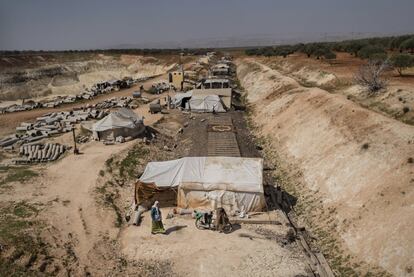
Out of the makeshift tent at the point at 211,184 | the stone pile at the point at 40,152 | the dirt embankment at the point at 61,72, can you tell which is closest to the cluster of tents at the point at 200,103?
the stone pile at the point at 40,152

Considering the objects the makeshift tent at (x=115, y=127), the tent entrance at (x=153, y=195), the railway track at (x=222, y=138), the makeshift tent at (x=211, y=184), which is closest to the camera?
the makeshift tent at (x=211, y=184)

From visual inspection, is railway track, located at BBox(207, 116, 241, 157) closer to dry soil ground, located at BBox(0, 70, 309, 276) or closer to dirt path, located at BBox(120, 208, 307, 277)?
dry soil ground, located at BBox(0, 70, 309, 276)

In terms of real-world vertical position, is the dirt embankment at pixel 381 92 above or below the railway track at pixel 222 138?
above

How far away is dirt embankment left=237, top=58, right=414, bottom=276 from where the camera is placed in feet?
39.9

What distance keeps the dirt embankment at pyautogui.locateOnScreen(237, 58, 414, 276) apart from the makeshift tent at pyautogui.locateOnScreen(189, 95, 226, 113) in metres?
9.74

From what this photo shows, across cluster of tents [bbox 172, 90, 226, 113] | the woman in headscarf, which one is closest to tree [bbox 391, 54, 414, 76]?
cluster of tents [bbox 172, 90, 226, 113]

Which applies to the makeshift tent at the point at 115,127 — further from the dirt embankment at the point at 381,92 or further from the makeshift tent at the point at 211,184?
the dirt embankment at the point at 381,92

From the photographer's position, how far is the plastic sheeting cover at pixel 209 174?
53.6 ft

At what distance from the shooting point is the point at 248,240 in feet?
46.5

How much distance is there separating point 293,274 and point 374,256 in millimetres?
2958

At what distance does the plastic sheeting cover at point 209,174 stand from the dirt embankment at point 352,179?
307 cm

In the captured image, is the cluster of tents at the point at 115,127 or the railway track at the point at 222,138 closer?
the railway track at the point at 222,138

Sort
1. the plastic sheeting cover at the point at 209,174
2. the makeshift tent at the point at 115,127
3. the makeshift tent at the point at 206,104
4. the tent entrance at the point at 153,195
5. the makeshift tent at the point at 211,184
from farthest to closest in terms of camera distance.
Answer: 1. the makeshift tent at the point at 206,104
2. the makeshift tent at the point at 115,127
3. the tent entrance at the point at 153,195
4. the plastic sheeting cover at the point at 209,174
5. the makeshift tent at the point at 211,184

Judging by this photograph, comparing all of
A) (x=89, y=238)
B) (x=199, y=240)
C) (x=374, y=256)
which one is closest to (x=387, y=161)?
(x=374, y=256)
